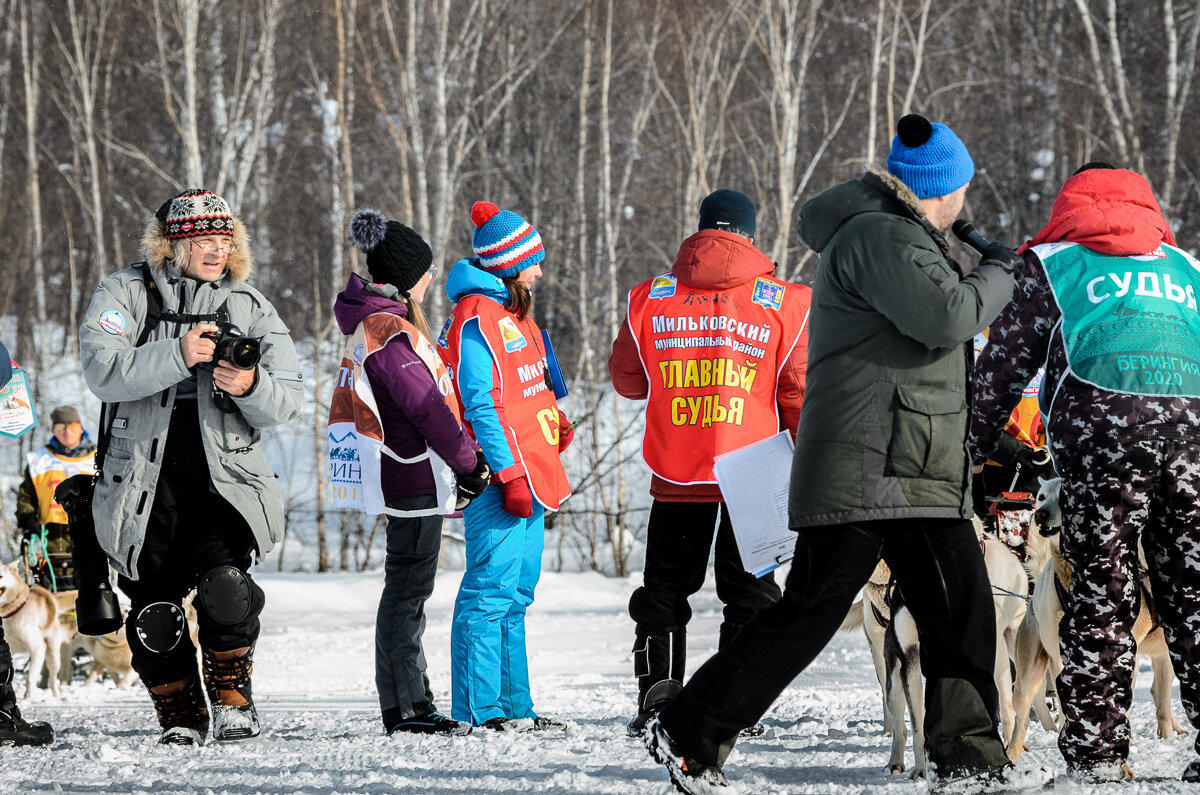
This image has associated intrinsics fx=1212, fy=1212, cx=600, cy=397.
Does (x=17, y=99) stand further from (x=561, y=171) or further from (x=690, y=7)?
(x=690, y=7)

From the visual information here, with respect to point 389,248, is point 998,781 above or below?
below

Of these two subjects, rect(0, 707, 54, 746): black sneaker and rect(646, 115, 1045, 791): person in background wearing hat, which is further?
rect(0, 707, 54, 746): black sneaker

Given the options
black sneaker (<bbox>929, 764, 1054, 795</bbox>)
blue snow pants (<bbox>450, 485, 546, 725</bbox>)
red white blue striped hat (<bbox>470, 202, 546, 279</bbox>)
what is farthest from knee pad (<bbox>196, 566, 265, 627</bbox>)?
black sneaker (<bbox>929, 764, 1054, 795</bbox>)

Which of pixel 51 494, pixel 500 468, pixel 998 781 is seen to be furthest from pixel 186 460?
pixel 51 494

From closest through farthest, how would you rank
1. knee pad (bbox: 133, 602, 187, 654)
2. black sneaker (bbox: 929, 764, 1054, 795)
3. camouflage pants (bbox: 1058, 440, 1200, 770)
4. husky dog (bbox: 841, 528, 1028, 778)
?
black sneaker (bbox: 929, 764, 1054, 795), camouflage pants (bbox: 1058, 440, 1200, 770), husky dog (bbox: 841, 528, 1028, 778), knee pad (bbox: 133, 602, 187, 654)

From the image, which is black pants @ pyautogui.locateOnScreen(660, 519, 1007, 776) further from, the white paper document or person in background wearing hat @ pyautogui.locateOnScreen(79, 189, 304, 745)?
person in background wearing hat @ pyautogui.locateOnScreen(79, 189, 304, 745)

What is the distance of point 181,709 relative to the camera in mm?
4090

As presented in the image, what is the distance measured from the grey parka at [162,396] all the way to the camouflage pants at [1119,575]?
2.51m

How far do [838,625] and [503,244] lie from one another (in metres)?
2.21

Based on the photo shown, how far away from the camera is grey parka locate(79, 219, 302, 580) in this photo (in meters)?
3.84

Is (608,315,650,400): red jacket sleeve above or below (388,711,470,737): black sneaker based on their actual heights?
above

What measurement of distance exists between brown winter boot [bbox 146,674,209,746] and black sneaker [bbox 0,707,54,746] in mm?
491

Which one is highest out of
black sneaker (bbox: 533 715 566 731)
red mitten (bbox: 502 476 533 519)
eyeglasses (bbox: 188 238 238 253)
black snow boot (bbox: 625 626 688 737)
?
eyeglasses (bbox: 188 238 238 253)

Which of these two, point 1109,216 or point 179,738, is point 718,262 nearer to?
point 1109,216
